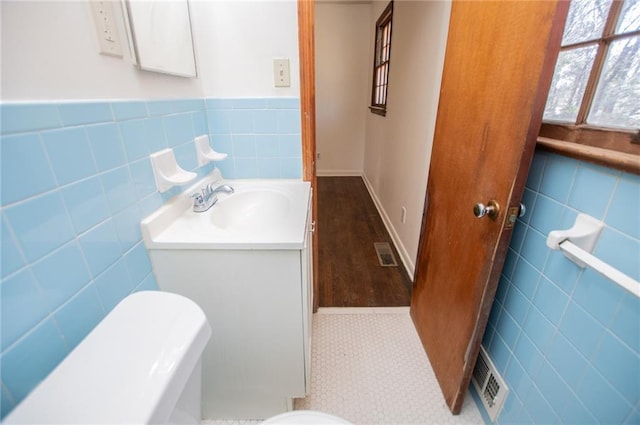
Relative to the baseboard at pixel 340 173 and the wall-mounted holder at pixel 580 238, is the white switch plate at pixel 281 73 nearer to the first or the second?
the wall-mounted holder at pixel 580 238

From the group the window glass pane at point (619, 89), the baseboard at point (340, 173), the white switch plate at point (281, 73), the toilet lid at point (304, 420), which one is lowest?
the baseboard at point (340, 173)

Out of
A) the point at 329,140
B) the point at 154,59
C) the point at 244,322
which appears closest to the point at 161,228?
the point at 244,322

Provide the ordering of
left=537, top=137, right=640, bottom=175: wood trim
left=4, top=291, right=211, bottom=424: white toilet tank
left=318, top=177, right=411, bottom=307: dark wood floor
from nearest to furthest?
1. left=4, top=291, right=211, bottom=424: white toilet tank
2. left=537, top=137, right=640, bottom=175: wood trim
3. left=318, top=177, right=411, bottom=307: dark wood floor

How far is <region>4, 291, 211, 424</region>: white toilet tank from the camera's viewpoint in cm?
44

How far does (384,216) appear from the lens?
292 cm

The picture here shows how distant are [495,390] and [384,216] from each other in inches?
77.6

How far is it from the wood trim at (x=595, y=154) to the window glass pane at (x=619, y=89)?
0.09 metres

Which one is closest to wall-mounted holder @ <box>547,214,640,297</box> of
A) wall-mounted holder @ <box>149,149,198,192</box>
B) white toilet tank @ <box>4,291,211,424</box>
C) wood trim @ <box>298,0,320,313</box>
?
white toilet tank @ <box>4,291,211,424</box>

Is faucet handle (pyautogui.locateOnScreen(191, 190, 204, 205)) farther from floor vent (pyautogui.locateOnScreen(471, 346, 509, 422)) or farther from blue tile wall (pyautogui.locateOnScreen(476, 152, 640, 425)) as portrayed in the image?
floor vent (pyautogui.locateOnScreen(471, 346, 509, 422))

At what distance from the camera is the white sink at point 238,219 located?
86cm

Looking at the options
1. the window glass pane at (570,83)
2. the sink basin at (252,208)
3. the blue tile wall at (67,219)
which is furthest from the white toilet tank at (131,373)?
the window glass pane at (570,83)

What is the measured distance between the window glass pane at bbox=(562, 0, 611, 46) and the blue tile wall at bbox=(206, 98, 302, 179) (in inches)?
39.9

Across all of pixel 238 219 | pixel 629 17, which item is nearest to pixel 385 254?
pixel 238 219

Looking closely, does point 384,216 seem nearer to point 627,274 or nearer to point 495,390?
point 495,390
